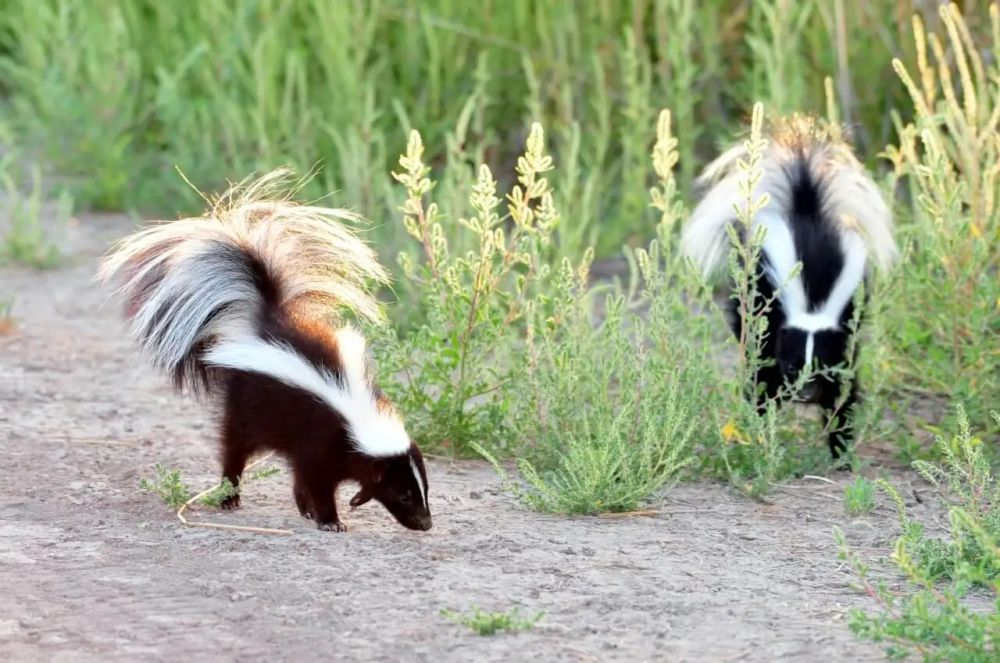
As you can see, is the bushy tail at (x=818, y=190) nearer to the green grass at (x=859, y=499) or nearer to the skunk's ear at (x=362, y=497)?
the green grass at (x=859, y=499)

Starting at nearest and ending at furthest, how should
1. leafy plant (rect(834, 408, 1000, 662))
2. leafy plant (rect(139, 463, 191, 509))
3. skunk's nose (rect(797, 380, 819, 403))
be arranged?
leafy plant (rect(834, 408, 1000, 662)) → leafy plant (rect(139, 463, 191, 509)) → skunk's nose (rect(797, 380, 819, 403))

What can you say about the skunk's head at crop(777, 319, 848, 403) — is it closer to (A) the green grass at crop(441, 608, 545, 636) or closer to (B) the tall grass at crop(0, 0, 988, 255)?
(A) the green grass at crop(441, 608, 545, 636)

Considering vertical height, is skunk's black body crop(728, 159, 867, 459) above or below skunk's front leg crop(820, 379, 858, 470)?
above

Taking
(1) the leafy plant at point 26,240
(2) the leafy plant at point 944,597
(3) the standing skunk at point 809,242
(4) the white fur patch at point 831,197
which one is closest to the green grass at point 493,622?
(2) the leafy plant at point 944,597

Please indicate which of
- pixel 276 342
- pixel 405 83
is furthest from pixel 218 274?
pixel 405 83

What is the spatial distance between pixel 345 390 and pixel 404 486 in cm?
32

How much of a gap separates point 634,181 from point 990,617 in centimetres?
497

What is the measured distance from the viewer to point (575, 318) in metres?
5.50

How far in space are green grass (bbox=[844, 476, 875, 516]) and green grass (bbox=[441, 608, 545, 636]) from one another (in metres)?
1.50

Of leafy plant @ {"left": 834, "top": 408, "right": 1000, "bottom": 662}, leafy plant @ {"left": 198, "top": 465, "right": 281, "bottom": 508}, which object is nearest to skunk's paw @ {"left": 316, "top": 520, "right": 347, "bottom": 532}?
leafy plant @ {"left": 198, "top": 465, "right": 281, "bottom": 508}

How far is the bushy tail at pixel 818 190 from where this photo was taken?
6.11m

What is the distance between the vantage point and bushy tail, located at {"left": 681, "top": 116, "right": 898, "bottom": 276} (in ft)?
20.1

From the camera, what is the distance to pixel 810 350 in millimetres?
5762

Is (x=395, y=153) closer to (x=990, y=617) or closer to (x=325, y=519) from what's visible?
(x=325, y=519)
